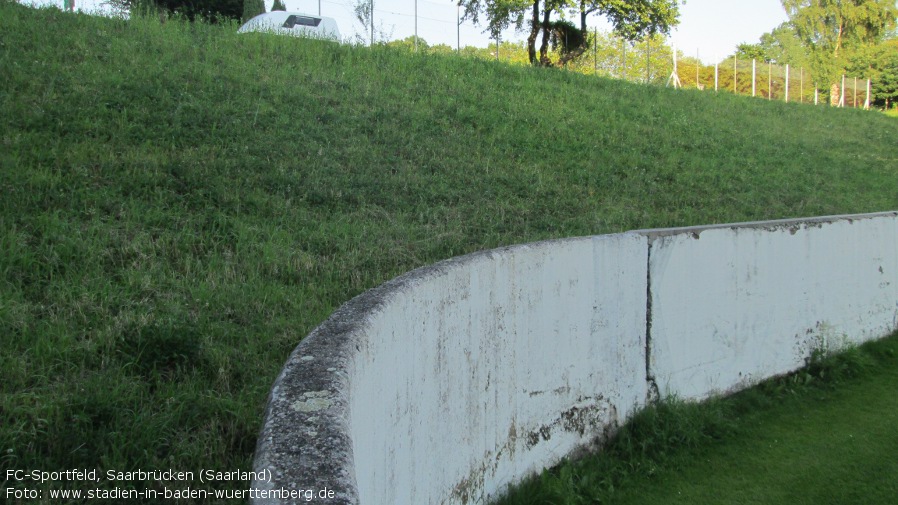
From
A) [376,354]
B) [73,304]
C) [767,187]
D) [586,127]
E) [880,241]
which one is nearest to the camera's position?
[376,354]

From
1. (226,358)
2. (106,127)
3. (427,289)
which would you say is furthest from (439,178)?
(427,289)

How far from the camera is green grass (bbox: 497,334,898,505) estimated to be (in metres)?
4.01

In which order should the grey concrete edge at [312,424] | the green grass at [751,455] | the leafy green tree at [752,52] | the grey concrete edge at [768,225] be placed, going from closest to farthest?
the grey concrete edge at [312,424] < the green grass at [751,455] < the grey concrete edge at [768,225] < the leafy green tree at [752,52]

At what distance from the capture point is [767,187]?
12336mm

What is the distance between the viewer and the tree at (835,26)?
1992 inches

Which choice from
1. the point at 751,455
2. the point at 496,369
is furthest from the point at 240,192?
the point at 751,455

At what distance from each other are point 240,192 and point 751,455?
4994mm

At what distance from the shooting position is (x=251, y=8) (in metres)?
20.0

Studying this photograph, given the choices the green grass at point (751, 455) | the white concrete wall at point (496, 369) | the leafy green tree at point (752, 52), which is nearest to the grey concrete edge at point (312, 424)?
the white concrete wall at point (496, 369)

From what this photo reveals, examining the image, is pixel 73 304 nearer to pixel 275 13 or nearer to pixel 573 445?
pixel 573 445

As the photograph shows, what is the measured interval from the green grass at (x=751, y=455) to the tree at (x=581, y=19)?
23.1 m

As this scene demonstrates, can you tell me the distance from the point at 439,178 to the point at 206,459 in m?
6.20

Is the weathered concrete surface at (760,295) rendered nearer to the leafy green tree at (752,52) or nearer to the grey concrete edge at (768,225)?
the grey concrete edge at (768,225)

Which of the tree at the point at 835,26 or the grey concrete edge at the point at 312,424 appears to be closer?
the grey concrete edge at the point at 312,424
